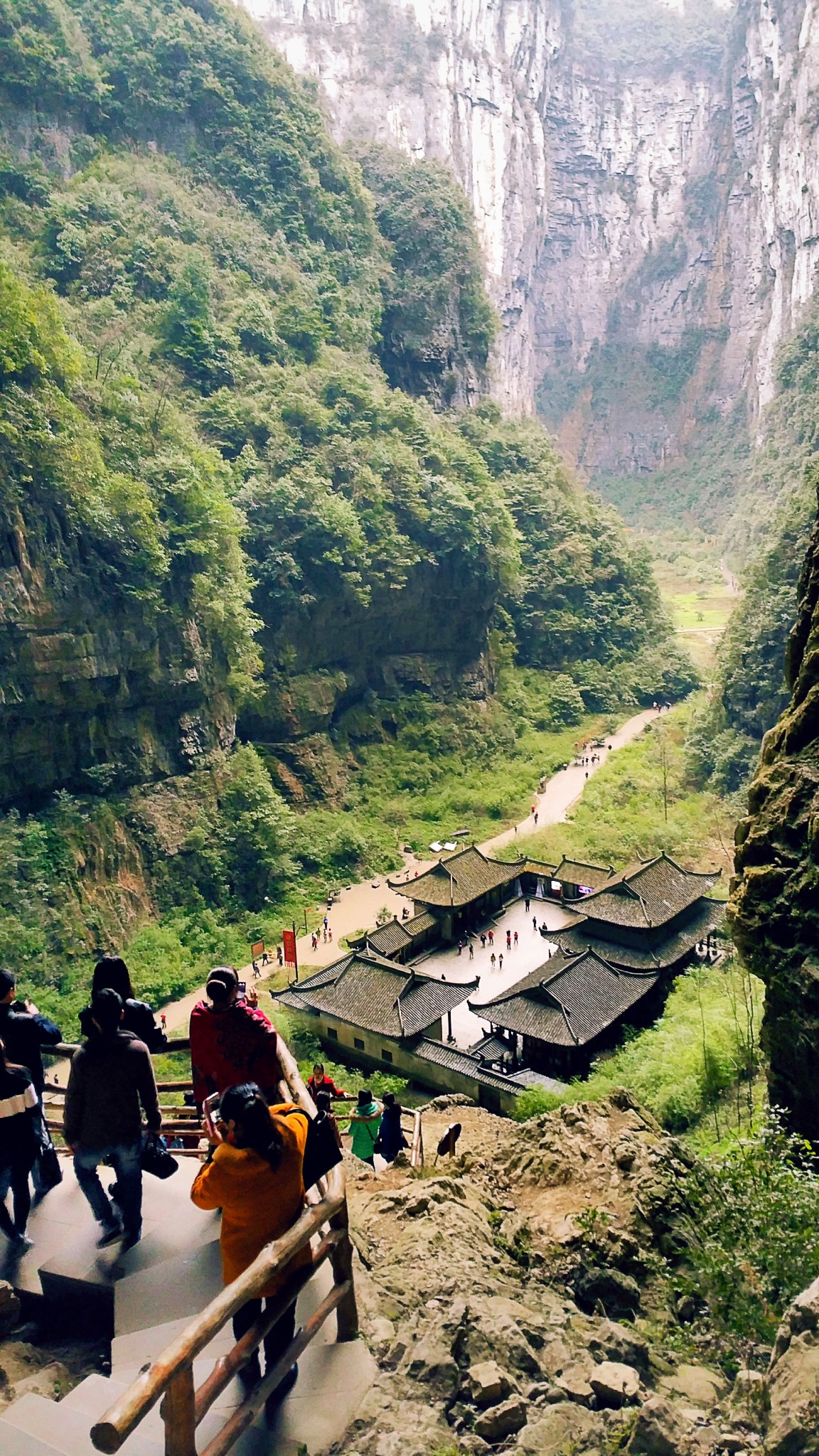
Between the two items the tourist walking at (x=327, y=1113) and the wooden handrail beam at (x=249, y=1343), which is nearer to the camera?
the wooden handrail beam at (x=249, y=1343)

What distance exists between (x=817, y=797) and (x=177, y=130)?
45.7m

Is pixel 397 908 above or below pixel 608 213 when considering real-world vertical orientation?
below

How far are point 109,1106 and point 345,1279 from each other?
1522 millimetres

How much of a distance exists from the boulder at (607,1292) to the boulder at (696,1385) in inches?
36.1

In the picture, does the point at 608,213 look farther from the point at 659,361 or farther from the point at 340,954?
the point at 340,954

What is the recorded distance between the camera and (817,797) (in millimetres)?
8398

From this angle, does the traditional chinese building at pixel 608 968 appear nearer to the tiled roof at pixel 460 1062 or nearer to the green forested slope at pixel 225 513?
the tiled roof at pixel 460 1062

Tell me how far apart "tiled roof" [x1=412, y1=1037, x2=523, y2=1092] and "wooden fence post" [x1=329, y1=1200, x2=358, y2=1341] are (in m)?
12.8

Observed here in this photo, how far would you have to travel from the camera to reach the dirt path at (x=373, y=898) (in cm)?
2362

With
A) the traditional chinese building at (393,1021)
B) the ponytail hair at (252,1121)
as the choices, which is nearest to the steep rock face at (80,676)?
the traditional chinese building at (393,1021)

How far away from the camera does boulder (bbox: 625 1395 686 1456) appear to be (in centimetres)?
438

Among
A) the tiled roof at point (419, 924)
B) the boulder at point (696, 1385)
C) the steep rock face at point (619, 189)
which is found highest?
the steep rock face at point (619, 189)

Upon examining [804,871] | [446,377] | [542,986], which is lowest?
[542,986]

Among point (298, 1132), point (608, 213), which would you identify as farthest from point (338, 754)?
point (608, 213)
